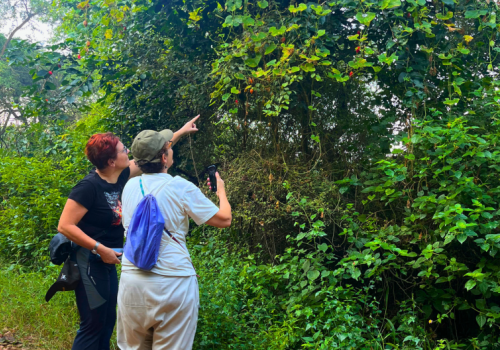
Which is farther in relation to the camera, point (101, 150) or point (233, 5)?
point (233, 5)

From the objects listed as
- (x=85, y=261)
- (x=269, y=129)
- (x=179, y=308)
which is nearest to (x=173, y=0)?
(x=269, y=129)

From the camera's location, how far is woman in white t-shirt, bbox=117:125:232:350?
2.08m

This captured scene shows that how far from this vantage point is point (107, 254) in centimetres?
266

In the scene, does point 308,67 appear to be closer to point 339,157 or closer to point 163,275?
point 339,157

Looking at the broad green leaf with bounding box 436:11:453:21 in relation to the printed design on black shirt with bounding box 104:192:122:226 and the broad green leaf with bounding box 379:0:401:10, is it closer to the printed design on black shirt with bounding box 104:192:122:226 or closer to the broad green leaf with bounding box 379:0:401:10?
the broad green leaf with bounding box 379:0:401:10

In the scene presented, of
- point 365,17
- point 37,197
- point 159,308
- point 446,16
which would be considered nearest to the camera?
point 159,308

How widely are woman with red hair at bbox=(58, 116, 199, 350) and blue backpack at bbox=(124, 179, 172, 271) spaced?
65 centimetres

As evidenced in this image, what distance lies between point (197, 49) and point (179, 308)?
390 centimetres

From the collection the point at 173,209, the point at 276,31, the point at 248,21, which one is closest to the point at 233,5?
the point at 248,21

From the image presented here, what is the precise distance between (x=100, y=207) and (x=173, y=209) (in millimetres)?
826

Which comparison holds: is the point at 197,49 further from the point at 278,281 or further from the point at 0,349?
the point at 0,349

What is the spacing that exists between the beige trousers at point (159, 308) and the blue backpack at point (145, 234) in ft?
0.28

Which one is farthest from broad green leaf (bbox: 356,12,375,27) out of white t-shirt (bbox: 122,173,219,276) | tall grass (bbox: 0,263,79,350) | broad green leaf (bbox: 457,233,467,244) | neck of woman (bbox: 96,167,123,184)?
tall grass (bbox: 0,263,79,350)

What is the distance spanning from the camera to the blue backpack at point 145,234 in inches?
80.9
